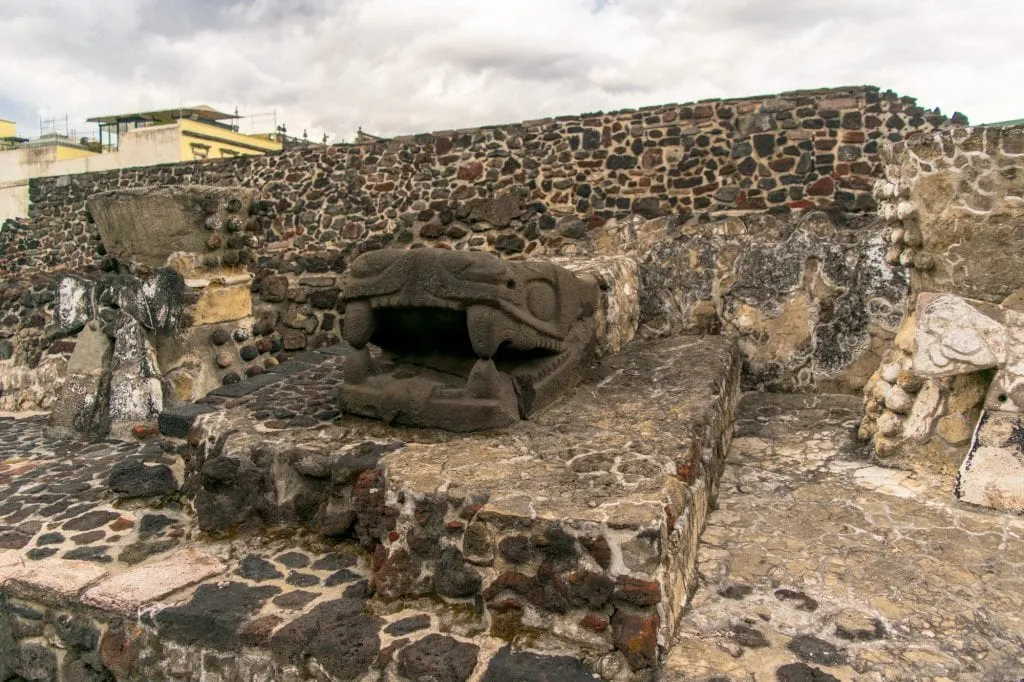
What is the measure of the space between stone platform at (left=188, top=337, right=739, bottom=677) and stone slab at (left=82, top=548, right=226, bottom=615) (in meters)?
0.32

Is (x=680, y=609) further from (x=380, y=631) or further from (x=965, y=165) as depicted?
(x=965, y=165)

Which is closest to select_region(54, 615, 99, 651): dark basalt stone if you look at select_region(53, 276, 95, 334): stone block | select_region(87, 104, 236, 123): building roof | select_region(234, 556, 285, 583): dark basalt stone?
select_region(234, 556, 285, 583): dark basalt stone

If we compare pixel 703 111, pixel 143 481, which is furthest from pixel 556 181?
pixel 143 481

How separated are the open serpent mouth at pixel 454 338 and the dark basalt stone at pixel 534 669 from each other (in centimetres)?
130

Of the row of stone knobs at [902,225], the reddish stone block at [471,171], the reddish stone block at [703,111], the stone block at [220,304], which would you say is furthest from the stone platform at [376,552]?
the reddish stone block at [471,171]

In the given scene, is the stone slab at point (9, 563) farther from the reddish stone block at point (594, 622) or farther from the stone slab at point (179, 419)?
the reddish stone block at point (594, 622)

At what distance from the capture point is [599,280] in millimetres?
5188

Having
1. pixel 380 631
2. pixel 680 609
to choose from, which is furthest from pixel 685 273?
pixel 380 631

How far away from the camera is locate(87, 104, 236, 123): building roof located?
76.7ft

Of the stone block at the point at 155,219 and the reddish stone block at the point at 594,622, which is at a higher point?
the stone block at the point at 155,219

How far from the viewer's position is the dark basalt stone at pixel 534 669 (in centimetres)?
240

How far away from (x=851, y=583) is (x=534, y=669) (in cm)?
136

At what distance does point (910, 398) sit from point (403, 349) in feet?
9.04

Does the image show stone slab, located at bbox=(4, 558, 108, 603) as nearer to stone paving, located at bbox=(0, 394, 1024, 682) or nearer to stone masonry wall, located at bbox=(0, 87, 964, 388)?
stone paving, located at bbox=(0, 394, 1024, 682)
